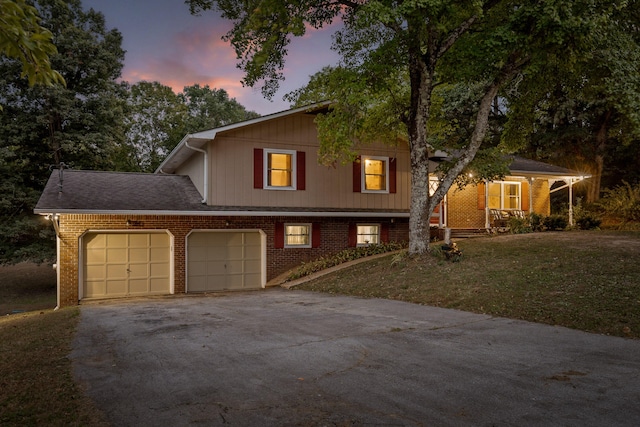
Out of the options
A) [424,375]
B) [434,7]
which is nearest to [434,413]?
[424,375]

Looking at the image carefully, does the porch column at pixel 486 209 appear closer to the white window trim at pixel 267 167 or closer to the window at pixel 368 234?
the window at pixel 368 234

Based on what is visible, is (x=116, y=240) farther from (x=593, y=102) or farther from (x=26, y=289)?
(x=593, y=102)

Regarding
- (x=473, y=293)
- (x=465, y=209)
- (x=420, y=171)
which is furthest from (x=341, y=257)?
(x=465, y=209)

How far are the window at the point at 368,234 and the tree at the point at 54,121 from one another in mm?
13040

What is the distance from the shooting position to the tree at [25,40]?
3914 mm

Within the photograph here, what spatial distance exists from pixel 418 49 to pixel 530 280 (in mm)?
7640

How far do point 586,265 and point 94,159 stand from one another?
21.7 m

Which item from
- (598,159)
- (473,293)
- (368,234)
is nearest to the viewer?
(473,293)

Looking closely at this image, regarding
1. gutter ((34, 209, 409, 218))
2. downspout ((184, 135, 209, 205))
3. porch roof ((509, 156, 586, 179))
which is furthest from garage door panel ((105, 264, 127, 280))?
porch roof ((509, 156, 586, 179))

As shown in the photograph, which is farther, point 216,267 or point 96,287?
point 216,267

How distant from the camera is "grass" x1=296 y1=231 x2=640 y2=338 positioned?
932 cm

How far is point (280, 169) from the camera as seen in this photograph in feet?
61.1

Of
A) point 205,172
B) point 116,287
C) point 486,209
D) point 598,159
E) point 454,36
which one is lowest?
point 116,287

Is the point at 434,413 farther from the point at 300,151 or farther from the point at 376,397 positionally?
the point at 300,151
